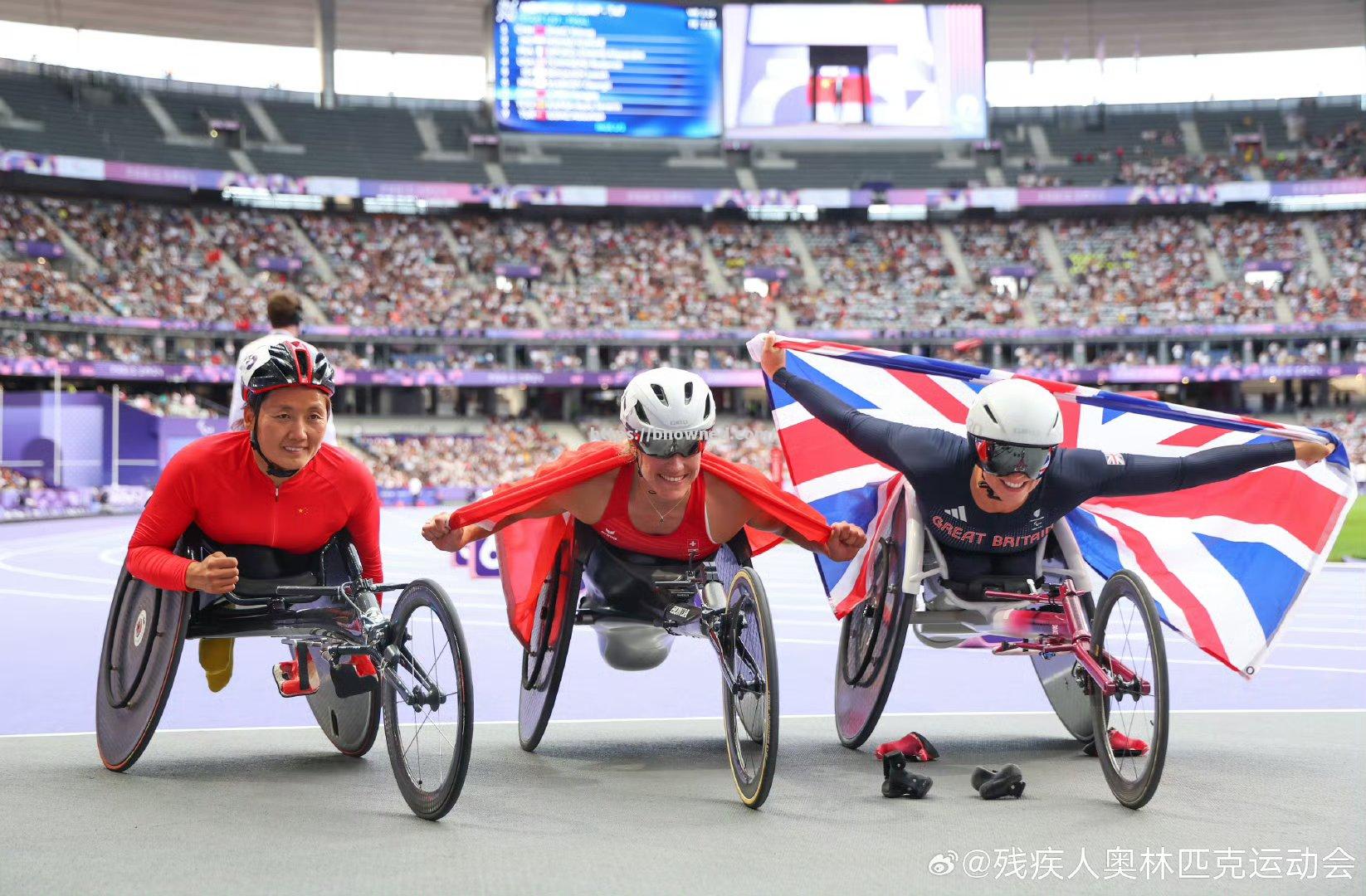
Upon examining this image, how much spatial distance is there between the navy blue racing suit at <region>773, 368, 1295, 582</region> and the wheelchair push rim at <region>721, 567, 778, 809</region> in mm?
1073

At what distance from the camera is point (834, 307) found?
54.0 meters

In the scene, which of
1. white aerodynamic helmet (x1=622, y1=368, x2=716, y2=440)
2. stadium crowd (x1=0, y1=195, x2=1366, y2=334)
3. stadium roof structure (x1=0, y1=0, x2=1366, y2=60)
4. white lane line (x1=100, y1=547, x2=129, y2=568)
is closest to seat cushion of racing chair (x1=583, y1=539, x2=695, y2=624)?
white aerodynamic helmet (x1=622, y1=368, x2=716, y2=440)

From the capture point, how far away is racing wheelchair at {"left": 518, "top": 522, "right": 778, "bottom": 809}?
512cm

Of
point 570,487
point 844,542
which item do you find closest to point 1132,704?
point 844,542

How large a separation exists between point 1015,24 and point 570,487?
193 ft

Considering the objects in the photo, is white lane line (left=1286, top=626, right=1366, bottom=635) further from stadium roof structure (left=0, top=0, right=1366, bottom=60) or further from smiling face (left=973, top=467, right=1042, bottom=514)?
stadium roof structure (left=0, top=0, right=1366, bottom=60)

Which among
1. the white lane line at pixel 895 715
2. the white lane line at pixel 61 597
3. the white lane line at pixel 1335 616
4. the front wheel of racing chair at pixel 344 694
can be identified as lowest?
the white lane line at pixel 1335 616

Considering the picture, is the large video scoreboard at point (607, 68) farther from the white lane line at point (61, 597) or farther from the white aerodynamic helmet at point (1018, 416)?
the white aerodynamic helmet at point (1018, 416)

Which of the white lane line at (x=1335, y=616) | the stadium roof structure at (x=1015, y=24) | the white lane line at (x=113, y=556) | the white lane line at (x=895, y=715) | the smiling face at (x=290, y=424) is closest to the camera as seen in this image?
the smiling face at (x=290, y=424)

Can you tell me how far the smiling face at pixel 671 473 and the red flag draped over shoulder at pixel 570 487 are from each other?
0.25 metres

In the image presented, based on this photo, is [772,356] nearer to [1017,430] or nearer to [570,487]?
[570,487]

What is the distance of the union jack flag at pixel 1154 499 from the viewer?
6.55 meters

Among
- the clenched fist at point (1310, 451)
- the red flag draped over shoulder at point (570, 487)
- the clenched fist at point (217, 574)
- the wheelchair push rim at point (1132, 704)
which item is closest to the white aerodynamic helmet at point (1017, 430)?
the wheelchair push rim at point (1132, 704)

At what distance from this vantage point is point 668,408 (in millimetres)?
5402
